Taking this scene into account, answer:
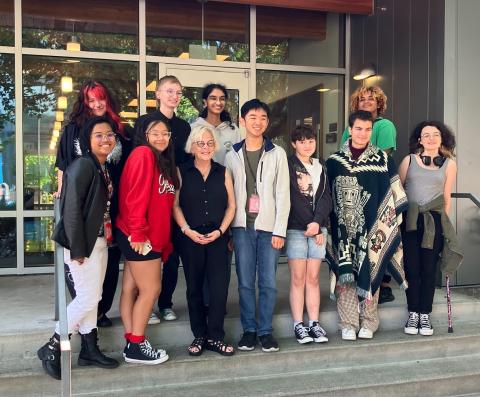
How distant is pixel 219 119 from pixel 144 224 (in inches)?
47.7

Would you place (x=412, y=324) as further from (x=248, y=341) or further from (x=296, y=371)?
(x=248, y=341)

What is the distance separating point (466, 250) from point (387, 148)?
1621 mm

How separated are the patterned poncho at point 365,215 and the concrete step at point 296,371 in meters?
0.48

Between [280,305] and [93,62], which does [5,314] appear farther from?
[93,62]

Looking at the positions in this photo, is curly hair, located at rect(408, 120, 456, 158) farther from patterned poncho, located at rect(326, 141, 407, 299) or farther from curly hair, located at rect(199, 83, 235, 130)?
curly hair, located at rect(199, 83, 235, 130)

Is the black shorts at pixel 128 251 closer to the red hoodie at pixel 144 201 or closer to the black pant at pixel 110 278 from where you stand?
the red hoodie at pixel 144 201

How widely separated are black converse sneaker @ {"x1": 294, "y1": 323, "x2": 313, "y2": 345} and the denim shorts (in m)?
0.53

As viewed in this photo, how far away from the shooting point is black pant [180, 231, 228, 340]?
3.46 m

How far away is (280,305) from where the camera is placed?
14.1 ft

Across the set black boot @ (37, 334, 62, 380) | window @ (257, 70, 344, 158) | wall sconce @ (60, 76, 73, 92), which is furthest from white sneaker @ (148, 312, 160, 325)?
window @ (257, 70, 344, 158)

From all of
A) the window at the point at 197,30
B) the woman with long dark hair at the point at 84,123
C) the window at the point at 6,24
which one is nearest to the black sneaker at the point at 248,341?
the woman with long dark hair at the point at 84,123

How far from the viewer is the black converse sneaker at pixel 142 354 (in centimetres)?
332

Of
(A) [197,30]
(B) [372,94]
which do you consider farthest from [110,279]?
(A) [197,30]

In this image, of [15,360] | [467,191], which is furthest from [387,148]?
[15,360]
